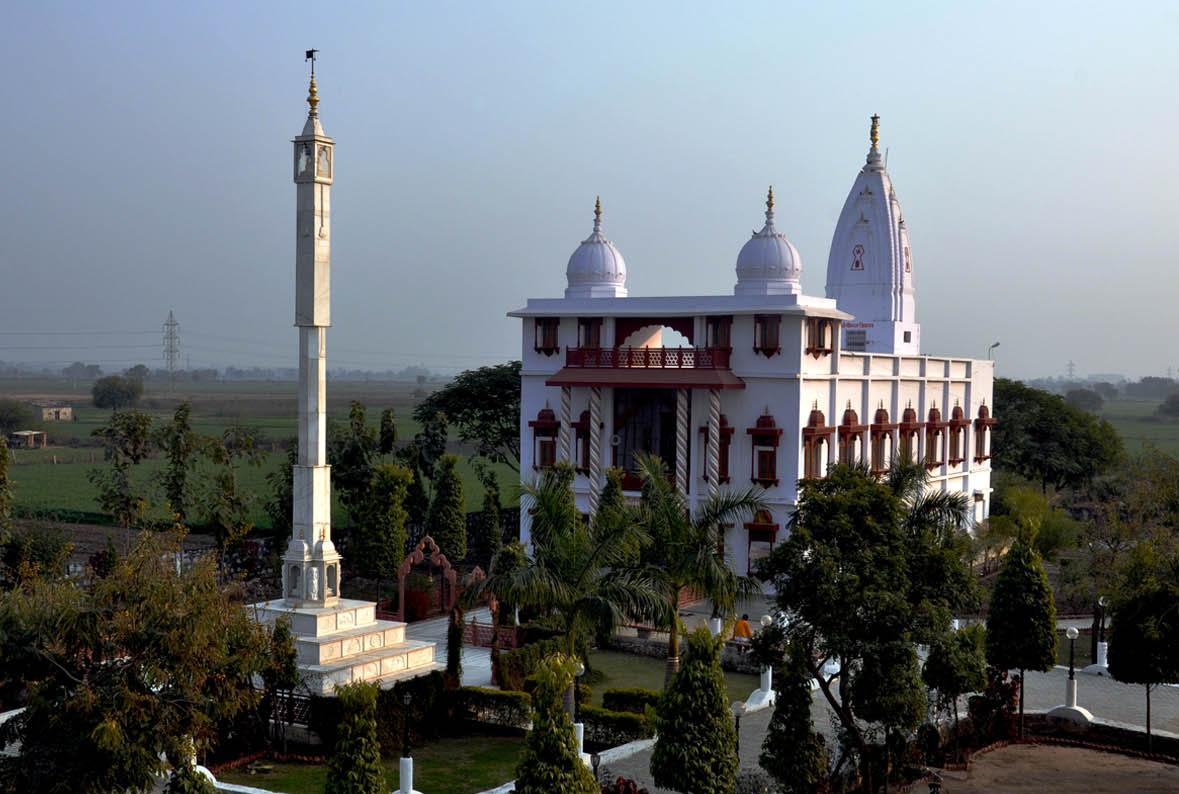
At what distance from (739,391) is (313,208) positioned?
1387 cm

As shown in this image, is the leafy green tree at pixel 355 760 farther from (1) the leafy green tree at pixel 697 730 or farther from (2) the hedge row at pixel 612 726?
(2) the hedge row at pixel 612 726

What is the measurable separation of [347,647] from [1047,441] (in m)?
39.6

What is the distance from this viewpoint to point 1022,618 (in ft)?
65.1

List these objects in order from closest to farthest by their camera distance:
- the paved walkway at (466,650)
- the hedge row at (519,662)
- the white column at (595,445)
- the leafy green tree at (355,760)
A: 1. the leafy green tree at (355,760)
2. the hedge row at (519,662)
3. the paved walkway at (466,650)
4. the white column at (595,445)

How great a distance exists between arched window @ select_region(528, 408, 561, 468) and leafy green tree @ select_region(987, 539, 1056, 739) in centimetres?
1666

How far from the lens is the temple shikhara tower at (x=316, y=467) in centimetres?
2205

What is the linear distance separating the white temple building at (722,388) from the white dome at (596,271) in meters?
0.04

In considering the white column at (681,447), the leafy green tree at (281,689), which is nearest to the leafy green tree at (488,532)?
the white column at (681,447)

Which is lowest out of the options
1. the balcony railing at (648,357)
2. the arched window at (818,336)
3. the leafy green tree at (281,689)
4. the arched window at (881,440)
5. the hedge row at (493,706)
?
the hedge row at (493,706)

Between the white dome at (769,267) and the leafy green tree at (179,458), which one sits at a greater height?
the white dome at (769,267)

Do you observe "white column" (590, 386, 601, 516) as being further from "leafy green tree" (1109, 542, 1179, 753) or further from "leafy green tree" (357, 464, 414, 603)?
"leafy green tree" (1109, 542, 1179, 753)

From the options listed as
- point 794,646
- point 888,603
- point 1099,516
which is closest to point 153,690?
point 794,646

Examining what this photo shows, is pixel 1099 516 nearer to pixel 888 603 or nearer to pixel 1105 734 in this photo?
pixel 1105 734

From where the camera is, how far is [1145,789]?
17875 millimetres
